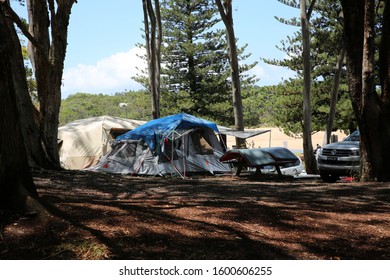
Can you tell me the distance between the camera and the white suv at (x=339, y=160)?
444 inches

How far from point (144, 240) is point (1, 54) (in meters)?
2.34

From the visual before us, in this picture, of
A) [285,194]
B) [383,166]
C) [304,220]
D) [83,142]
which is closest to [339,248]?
[304,220]

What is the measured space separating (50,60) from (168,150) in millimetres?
4805

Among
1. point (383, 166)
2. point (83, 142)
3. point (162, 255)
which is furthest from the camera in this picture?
point (83, 142)

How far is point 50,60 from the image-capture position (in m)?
12.0

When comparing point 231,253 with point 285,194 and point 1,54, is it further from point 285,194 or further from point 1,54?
point 285,194

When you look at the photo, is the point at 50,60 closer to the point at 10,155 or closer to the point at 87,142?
the point at 10,155

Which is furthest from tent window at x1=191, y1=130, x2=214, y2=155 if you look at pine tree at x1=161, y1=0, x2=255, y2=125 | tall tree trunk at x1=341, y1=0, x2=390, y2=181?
pine tree at x1=161, y1=0, x2=255, y2=125

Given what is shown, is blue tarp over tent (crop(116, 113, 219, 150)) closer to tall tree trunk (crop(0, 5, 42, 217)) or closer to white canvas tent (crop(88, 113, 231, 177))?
white canvas tent (crop(88, 113, 231, 177))

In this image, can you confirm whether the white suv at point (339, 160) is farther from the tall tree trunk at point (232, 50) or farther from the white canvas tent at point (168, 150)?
the tall tree trunk at point (232, 50)

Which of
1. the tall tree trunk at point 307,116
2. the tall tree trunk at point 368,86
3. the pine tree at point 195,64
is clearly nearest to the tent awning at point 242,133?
the tall tree trunk at point 307,116

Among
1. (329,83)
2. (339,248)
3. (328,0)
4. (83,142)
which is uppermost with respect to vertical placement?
(328,0)

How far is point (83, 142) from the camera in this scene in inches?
827

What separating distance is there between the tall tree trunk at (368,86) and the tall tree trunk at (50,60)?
7.11m
